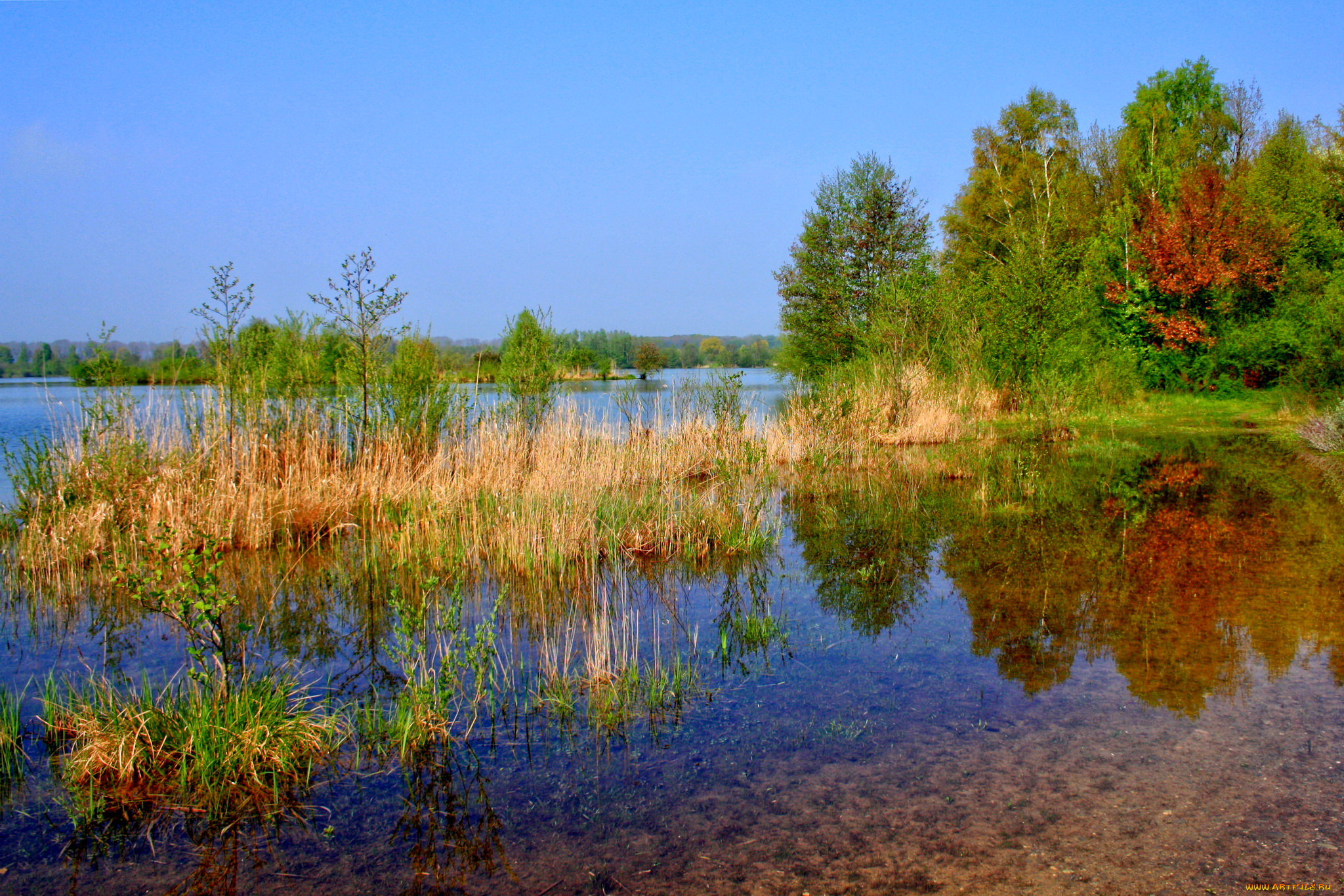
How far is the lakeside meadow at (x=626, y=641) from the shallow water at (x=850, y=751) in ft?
0.07

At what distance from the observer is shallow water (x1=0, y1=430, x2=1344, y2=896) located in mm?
2799

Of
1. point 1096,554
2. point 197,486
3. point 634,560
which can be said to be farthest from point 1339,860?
point 197,486

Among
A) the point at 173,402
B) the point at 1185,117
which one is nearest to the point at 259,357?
the point at 173,402

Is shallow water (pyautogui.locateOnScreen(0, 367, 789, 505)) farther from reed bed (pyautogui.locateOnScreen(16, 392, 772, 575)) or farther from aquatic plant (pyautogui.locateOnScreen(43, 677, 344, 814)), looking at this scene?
aquatic plant (pyautogui.locateOnScreen(43, 677, 344, 814))

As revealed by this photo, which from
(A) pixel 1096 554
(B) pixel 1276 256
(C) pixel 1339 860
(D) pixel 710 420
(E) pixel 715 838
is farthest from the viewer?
(B) pixel 1276 256

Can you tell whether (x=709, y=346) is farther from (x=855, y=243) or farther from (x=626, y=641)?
(x=626, y=641)

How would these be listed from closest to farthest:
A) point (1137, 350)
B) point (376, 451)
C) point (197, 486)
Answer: point (197, 486)
point (376, 451)
point (1137, 350)

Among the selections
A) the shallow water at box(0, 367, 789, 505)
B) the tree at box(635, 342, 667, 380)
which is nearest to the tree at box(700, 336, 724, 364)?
the tree at box(635, 342, 667, 380)

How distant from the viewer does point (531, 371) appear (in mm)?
12297

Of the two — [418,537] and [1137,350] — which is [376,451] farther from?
[1137,350]

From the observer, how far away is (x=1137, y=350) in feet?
75.9

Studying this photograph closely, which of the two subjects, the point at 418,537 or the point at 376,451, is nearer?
the point at 418,537

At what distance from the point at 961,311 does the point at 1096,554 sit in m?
16.2

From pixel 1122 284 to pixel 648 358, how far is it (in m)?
45.6
